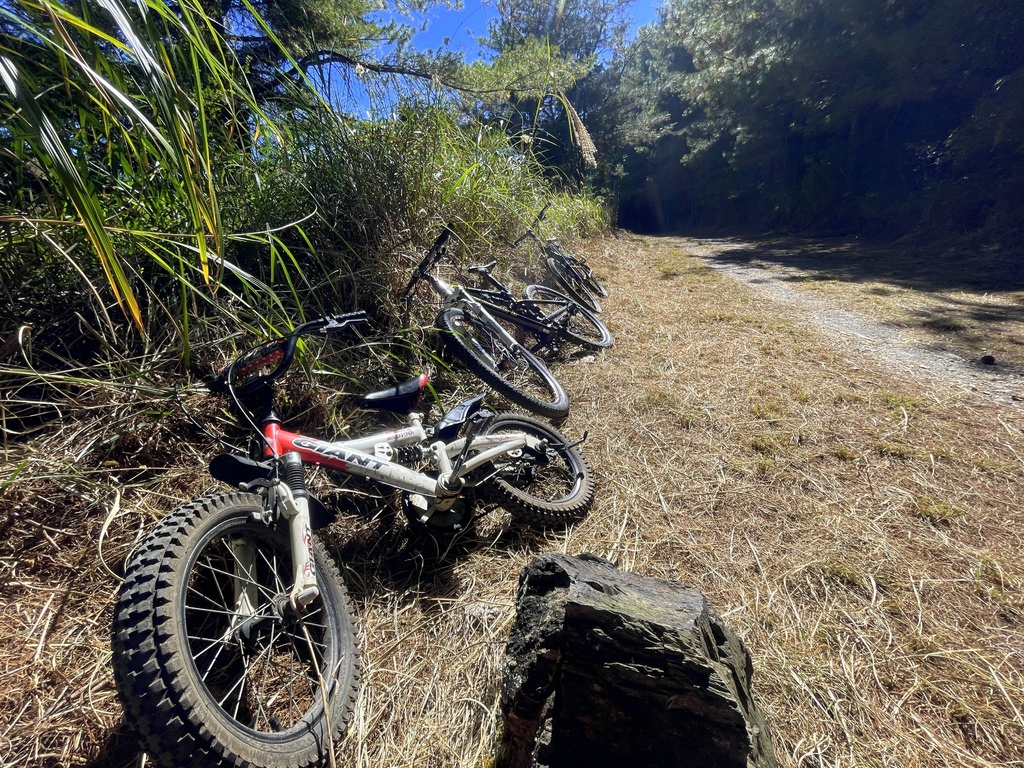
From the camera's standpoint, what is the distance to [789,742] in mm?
1127

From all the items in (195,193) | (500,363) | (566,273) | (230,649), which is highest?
(195,193)

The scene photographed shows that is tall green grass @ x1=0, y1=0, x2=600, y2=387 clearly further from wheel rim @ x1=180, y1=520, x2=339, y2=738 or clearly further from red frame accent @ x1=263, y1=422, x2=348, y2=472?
wheel rim @ x1=180, y1=520, x2=339, y2=738

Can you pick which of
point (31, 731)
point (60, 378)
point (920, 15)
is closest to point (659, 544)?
point (31, 731)

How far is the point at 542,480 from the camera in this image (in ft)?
7.47

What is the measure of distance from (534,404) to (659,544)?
3.56 ft

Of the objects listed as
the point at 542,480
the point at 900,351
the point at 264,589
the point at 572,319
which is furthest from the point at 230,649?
the point at 900,351

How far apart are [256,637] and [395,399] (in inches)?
Result: 32.6

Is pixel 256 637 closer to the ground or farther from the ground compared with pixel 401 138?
closer to the ground

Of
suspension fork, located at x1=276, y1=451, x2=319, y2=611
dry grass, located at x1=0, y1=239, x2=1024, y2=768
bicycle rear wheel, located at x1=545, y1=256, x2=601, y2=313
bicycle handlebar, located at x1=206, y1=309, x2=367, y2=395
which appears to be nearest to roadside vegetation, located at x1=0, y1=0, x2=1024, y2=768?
dry grass, located at x1=0, y1=239, x2=1024, y2=768

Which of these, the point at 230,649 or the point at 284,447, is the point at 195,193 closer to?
the point at 284,447

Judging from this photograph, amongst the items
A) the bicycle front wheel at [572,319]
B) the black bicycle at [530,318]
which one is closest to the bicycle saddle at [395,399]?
the black bicycle at [530,318]

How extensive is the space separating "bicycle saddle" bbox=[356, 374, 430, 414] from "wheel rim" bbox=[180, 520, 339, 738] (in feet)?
1.85

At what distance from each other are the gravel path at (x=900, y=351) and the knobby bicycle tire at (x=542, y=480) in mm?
2348

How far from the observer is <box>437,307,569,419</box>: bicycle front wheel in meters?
2.65
